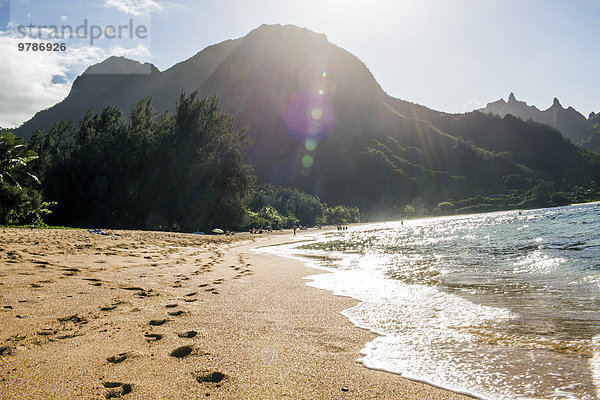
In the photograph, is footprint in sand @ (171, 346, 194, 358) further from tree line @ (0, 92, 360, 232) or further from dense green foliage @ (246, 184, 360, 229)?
dense green foliage @ (246, 184, 360, 229)

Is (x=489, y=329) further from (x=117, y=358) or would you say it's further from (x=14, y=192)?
(x=14, y=192)

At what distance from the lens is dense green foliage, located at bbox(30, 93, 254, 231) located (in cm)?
3394

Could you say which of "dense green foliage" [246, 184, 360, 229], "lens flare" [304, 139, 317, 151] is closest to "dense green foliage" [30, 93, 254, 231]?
"dense green foliage" [246, 184, 360, 229]

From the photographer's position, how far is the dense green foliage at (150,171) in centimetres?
3394

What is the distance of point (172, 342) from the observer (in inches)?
147

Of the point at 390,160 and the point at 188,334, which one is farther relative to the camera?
the point at 390,160

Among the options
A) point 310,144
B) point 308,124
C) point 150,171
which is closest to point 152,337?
point 150,171

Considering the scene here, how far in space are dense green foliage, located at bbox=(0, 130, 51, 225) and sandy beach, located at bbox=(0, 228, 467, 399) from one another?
21564 millimetres

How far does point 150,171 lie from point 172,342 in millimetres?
35729

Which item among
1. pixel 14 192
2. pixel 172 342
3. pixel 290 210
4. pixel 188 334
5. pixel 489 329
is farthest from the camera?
pixel 290 210

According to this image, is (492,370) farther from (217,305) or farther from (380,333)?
(217,305)

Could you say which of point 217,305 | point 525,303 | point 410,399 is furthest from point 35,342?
point 525,303

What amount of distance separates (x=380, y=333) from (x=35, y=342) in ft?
13.7

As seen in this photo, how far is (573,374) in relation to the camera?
3066 millimetres
